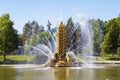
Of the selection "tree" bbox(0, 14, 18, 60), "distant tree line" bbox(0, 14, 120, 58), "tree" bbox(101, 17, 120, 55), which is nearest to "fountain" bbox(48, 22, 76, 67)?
"distant tree line" bbox(0, 14, 120, 58)

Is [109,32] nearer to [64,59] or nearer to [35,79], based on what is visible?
[64,59]

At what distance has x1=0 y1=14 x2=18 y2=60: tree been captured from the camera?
2608 inches

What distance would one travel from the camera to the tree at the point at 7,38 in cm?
6625

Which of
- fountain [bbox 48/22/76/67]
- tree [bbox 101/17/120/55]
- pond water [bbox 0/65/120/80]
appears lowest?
pond water [bbox 0/65/120/80]

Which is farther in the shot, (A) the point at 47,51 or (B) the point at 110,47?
(B) the point at 110,47

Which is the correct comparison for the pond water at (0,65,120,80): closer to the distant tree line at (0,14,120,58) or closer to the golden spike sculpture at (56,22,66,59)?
the golden spike sculpture at (56,22,66,59)

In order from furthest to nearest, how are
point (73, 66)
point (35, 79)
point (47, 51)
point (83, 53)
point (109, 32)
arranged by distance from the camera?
point (109, 32) < point (83, 53) < point (47, 51) < point (73, 66) < point (35, 79)

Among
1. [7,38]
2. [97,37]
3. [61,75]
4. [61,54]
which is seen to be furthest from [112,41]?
[61,75]

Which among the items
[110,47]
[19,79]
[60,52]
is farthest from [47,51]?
[19,79]

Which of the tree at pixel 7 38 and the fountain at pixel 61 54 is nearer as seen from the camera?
the fountain at pixel 61 54

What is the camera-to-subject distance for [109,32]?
2837 inches

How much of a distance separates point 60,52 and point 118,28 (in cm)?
3040

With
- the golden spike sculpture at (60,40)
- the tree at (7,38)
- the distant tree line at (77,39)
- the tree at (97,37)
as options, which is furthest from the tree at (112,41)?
the golden spike sculpture at (60,40)

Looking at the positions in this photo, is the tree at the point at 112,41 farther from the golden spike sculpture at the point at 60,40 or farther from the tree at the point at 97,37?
the golden spike sculpture at the point at 60,40
